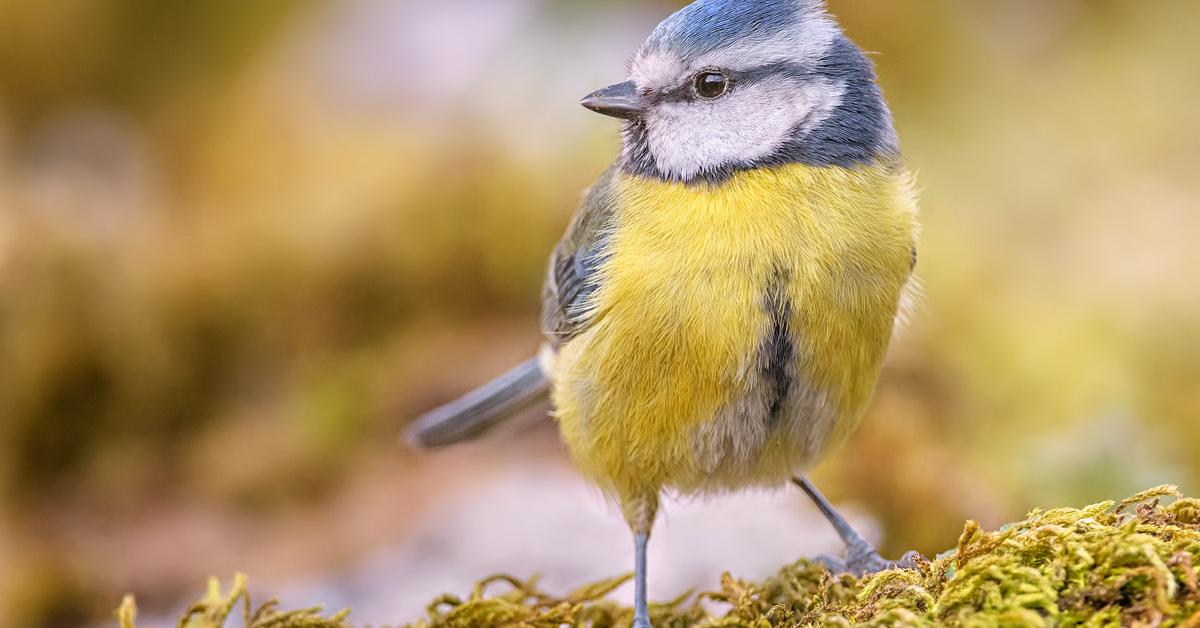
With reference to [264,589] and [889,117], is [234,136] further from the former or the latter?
[889,117]

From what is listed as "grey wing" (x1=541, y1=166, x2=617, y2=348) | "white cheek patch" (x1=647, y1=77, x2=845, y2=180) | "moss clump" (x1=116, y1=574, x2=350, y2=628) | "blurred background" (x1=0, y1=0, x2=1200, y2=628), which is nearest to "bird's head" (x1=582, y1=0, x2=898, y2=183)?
"white cheek patch" (x1=647, y1=77, x2=845, y2=180)

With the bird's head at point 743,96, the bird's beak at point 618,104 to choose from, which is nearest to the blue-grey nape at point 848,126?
the bird's head at point 743,96

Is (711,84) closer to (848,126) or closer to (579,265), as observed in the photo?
(848,126)

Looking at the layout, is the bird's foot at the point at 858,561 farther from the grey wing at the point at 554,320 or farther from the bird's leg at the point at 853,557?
the grey wing at the point at 554,320

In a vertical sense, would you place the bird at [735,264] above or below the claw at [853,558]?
above

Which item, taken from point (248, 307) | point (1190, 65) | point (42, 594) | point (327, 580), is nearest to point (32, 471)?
point (42, 594)
